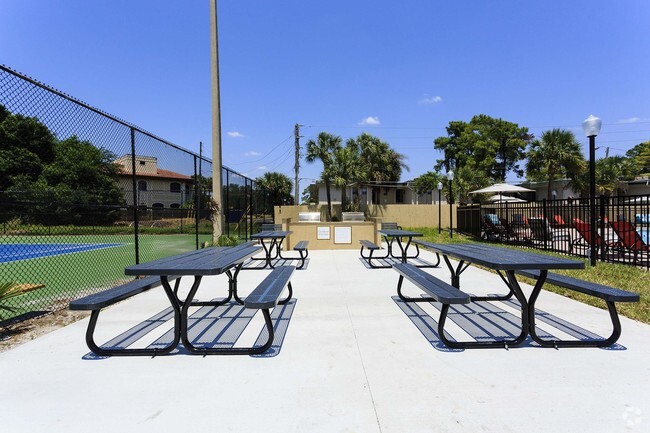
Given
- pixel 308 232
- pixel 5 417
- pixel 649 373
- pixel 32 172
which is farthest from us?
pixel 308 232

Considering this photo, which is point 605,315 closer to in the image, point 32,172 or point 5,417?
point 5,417

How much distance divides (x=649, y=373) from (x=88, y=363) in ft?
15.0

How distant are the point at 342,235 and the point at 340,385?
9.79m

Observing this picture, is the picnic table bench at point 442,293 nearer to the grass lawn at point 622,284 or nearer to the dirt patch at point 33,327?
the grass lawn at point 622,284

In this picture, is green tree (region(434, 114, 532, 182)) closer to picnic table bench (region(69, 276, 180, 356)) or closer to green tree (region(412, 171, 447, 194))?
green tree (region(412, 171, 447, 194))

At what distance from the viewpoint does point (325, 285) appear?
6.26 m

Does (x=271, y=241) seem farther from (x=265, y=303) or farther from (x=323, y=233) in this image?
(x=265, y=303)

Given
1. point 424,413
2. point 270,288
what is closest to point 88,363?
point 270,288

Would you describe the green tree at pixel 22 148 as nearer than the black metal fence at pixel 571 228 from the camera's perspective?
Yes

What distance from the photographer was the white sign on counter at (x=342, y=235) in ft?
40.6

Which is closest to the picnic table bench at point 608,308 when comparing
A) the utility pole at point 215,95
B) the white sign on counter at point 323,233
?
the white sign on counter at point 323,233

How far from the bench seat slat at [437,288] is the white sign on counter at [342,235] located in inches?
302

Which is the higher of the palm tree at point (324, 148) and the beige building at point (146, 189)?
the palm tree at point (324, 148)

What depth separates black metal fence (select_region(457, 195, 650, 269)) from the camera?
8250 mm
